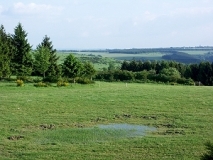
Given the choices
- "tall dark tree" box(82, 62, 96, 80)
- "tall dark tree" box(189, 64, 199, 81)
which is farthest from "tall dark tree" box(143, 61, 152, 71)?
"tall dark tree" box(82, 62, 96, 80)

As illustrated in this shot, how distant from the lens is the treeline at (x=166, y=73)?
5296 centimetres

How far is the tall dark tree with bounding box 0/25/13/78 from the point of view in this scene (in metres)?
40.3

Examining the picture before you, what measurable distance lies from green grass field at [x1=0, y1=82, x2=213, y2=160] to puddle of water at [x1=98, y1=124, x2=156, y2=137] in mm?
459

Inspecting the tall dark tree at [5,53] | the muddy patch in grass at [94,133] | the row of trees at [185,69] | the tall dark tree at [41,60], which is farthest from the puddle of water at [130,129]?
the row of trees at [185,69]

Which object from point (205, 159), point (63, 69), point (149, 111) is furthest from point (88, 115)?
point (63, 69)

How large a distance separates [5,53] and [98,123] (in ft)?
93.3

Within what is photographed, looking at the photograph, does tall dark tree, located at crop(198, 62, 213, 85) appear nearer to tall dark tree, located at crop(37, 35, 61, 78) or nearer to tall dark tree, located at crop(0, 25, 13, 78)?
tall dark tree, located at crop(37, 35, 61, 78)

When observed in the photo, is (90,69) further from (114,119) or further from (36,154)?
(36,154)

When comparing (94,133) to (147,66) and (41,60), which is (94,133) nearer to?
(41,60)

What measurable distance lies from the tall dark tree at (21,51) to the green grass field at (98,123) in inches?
673

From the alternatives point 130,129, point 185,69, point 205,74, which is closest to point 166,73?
point 205,74

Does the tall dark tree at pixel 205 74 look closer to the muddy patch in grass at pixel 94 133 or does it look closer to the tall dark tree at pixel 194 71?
the tall dark tree at pixel 194 71

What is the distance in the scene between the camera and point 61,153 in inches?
504

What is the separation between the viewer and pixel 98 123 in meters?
18.3
